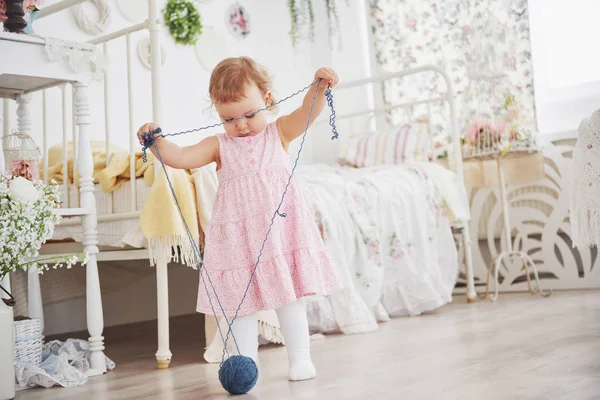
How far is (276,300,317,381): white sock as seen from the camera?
1.74 m

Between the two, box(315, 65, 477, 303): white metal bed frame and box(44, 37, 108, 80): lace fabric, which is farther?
box(315, 65, 477, 303): white metal bed frame

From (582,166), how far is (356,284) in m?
1.09

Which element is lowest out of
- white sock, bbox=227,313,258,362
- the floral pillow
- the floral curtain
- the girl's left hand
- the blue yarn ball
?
the blue yarn ball

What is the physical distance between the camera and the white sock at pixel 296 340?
1.74m

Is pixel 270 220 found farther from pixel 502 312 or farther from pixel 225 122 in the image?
pixel 502 312

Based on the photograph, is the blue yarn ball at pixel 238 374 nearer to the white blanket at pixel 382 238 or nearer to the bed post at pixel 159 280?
the bed post at pixel 159 280

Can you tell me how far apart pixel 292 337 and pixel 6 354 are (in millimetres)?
648

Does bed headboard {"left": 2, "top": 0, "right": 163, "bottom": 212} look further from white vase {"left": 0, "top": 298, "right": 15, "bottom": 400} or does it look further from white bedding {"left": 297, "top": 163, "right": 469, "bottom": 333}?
white bedding {"left": 297, "top": 163, "right": 469, "bottom": 333}

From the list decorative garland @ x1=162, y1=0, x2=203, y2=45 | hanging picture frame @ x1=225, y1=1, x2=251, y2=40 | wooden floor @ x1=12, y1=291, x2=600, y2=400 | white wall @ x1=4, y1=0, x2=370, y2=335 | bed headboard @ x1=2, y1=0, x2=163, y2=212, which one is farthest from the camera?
hanging picture frame @ x1=225, y1=1, x2=251, y2=40

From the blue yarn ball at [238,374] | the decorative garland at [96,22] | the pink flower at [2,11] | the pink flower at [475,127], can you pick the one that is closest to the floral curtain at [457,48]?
the pink flower at [475,127]

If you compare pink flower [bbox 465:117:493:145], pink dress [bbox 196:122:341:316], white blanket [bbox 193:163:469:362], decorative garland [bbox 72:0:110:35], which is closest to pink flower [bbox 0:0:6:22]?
pink dress [bbox 196:122:341:316]

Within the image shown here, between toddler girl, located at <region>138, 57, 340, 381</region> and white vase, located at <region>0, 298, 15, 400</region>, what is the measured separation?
0.43m

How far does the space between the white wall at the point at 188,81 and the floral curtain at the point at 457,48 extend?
0.78ft

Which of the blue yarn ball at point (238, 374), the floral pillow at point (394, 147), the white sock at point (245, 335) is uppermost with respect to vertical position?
the floral pillow at point (394, 147)
